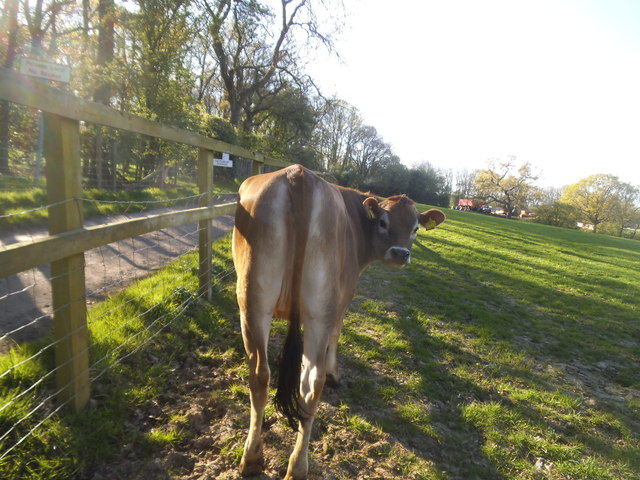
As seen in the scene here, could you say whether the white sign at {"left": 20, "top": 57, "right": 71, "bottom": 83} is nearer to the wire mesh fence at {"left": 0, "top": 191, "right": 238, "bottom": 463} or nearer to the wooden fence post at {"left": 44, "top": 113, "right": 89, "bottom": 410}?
the wire mesh fence at {"left": 0, "top": 191, "right": 238, "bottom": 463}

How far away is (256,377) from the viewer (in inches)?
87.0

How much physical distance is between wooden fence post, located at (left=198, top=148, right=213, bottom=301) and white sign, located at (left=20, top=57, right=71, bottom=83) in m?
2.06

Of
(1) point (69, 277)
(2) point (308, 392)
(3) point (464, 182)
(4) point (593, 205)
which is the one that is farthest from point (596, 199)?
(1) point (69, 277)

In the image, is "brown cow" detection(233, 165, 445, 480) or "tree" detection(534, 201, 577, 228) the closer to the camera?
"brown cow" detection(233, 165, 445, 480)

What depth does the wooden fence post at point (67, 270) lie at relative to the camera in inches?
80.6

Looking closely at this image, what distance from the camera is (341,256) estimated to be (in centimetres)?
252

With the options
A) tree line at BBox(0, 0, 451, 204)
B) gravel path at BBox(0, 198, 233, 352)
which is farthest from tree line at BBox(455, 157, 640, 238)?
gravel path at BBox(0, 198, 233, 352)

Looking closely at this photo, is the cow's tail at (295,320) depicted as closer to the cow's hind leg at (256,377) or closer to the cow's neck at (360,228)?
the cow's hind leg at (256,377)

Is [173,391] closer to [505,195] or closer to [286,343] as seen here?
[286,343]

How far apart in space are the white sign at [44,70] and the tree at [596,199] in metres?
67.1

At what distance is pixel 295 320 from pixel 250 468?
1.11 m

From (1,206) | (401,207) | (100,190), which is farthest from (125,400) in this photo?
(100,190)

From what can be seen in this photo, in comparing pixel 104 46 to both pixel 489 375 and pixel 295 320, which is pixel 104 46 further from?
pixel 489 375

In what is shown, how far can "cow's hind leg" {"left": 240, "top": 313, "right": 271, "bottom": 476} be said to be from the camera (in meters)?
2.17
